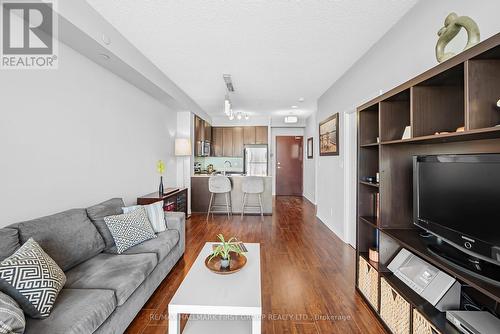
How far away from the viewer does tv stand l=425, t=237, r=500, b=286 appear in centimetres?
105

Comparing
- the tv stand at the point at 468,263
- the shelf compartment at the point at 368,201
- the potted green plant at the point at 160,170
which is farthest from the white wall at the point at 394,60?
the potted green plant at the point at 160,170

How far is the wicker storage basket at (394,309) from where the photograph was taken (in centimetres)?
143

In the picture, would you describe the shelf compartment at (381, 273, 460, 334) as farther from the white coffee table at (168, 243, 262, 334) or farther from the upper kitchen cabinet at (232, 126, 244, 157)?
the upper kitchen cabinet at (232, 126, 244, 157)

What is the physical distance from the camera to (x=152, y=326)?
1682 millimetres

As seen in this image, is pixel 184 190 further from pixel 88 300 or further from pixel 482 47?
pixel 482 47

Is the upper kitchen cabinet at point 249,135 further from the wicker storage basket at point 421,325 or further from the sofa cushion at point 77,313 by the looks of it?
the wicker storage basket at point 421,325

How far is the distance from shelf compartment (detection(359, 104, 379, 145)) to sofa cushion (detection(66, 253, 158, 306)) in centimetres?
221

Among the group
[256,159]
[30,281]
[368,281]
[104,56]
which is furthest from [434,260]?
[256,159]

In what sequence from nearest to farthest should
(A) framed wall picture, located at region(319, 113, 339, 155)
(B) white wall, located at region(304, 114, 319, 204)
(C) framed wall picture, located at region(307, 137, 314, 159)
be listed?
1. (A) framed wall picture, located at region(319, 113, 339, 155)
2. (B) white wall, located at region(304, 114, 319, 204)
3. (C) framed wall picture, located at region(307, 137, 314, 159)

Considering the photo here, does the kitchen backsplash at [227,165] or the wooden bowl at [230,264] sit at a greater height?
the kitchen backsplash at [227,165]

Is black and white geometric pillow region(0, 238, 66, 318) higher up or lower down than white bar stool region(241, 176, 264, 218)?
lower down

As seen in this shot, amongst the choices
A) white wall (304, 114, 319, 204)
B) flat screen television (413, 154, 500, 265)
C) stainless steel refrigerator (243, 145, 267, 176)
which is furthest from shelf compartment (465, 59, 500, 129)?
stainless steel refrigerator (243, 145, 267, 176)

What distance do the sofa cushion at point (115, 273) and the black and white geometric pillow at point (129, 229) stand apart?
0.46 feet

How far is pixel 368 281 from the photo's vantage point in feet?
6.36
